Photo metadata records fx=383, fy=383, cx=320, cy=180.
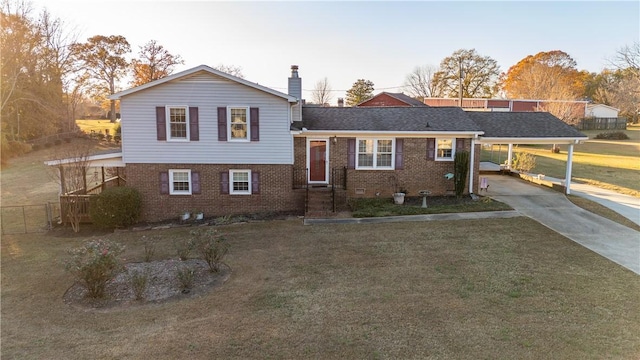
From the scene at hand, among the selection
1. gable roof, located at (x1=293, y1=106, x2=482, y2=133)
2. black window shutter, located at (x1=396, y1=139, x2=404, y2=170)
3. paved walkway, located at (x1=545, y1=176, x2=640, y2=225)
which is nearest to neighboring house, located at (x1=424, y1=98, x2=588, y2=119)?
paved walkway, located at (x1=545, y1=176, x2=640, y2=225)

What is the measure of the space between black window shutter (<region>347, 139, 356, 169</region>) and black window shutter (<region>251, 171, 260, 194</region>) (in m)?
3.94

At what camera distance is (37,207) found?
18438 millimetres

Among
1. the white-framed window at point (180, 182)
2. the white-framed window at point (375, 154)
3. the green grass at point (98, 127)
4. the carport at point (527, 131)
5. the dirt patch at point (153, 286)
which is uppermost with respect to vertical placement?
the green grass at point (98, 127)

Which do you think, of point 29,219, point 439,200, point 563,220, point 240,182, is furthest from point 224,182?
point 563,220

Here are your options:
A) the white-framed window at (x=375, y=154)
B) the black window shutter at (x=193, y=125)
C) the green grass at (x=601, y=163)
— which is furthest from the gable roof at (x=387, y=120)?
the green grass at (x=601, y=163)

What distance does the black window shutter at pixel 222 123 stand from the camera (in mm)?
15273

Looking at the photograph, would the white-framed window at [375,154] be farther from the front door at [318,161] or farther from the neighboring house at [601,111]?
the neighboring house at [601,111]

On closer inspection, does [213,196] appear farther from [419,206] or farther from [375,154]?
[419,206]

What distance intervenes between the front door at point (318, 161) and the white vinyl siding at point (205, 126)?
4.26 feet

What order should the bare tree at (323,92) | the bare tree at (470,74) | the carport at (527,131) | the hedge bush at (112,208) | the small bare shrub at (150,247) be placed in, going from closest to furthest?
the small bare shrub at (150,247), the hedge bush at (112,208), the carport at (527,131), the bare tree at (470,74), the bare tree at (323,92)

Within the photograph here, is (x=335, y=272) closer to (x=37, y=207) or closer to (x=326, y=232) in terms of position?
(x=326, y=232)

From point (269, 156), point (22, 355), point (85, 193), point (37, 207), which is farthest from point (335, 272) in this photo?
point (37, 207)

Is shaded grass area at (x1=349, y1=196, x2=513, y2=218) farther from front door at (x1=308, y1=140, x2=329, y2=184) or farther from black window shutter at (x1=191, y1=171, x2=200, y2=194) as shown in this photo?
black window shutter at (x1=191, y1=171, x2=200, y2=194)

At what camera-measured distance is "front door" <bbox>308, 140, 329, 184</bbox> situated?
54.5ft
